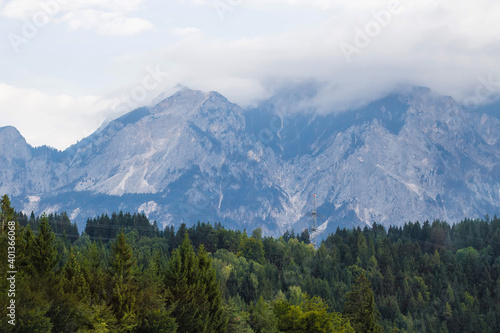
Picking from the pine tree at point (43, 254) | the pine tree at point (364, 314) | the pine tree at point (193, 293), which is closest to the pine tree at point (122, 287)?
the pine tree at point (193, 293)

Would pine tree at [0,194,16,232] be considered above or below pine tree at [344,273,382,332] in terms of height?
above

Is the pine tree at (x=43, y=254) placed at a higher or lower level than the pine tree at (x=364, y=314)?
higher

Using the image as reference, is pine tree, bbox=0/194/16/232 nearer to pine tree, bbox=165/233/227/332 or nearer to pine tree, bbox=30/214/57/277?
pine tree, bbox=30/214/57/277

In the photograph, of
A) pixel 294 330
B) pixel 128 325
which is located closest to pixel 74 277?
pixel 128 325

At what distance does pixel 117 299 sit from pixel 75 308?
569 centimetres

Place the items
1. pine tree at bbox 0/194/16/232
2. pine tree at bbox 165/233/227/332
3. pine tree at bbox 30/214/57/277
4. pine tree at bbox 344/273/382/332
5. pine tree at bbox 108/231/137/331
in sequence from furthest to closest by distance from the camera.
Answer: pine tree at bbox 344/273/382/332
pine tree at bbox 0/194/16/232
pine tree at bbox 165/233/227/332
pine tree at bbox 30/214/57/277
pine tree at bbox 108/231/137/331

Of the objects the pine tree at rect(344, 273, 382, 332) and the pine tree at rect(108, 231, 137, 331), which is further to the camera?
the pine tree at rect(344, 273, 382, 332)

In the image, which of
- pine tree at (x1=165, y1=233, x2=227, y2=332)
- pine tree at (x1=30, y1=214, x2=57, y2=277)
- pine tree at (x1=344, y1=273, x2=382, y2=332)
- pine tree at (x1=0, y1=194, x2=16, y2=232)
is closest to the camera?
pine tree at (x1=30, y1=214, x2=57, y2=277)

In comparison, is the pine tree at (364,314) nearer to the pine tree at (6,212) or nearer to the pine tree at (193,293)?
the pine tree at (193,293)

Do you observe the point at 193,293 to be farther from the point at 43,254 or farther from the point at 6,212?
the point at 6,212

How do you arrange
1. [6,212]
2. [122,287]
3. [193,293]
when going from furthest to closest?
1. [6,212]
2. [193,293]
3. [122,287]

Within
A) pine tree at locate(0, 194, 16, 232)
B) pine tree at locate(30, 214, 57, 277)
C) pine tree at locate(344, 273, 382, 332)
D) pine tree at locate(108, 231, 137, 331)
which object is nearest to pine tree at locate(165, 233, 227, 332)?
pine tree at locate(108, 231, 137, 331)

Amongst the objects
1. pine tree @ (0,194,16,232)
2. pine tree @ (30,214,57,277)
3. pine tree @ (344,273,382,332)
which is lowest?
pine tree @ (344,273,382,332)

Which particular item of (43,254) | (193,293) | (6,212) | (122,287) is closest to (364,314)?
(193,293)
